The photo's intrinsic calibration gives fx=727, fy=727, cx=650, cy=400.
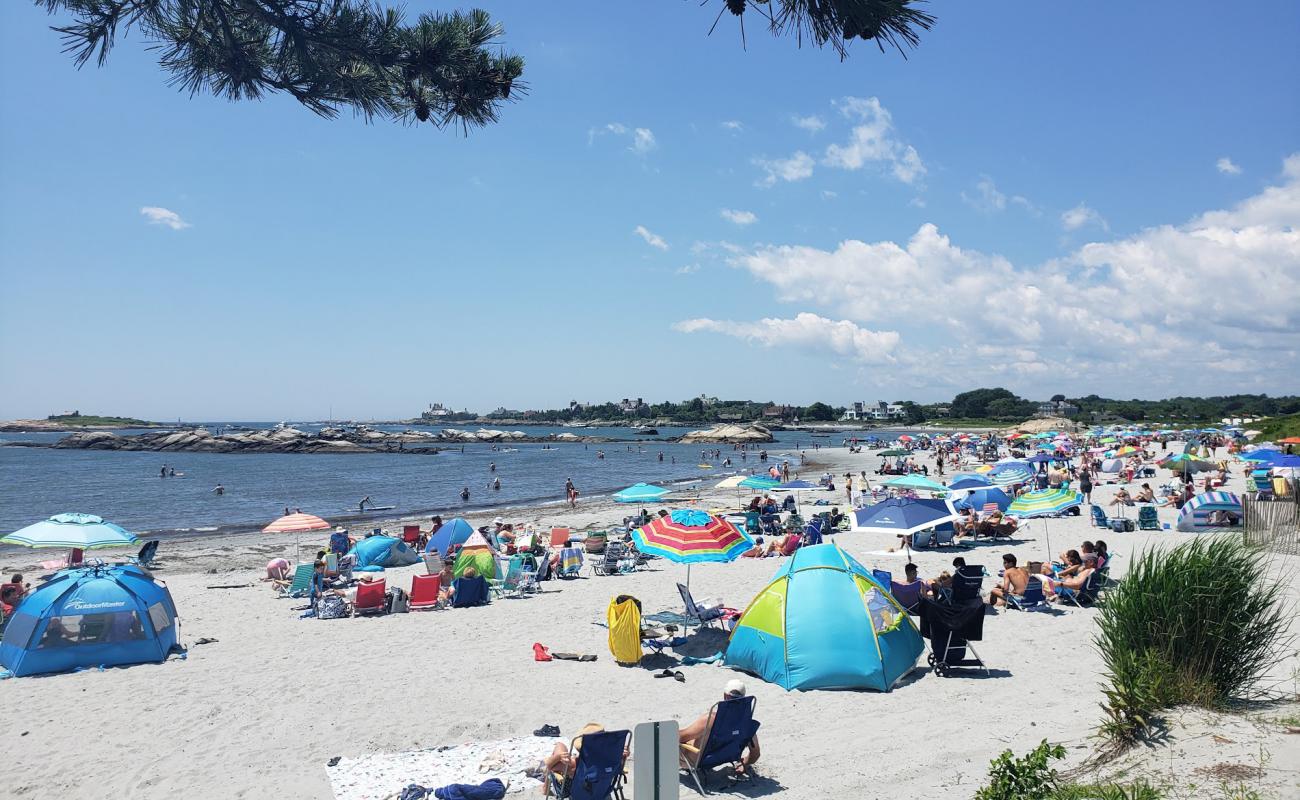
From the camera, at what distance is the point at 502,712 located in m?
Answer: 8.23

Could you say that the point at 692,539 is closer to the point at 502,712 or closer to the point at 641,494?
the point at 502,712

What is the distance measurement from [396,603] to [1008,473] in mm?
19560

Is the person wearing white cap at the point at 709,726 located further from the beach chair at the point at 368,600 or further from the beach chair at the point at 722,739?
the beach chair at the point at 368,600

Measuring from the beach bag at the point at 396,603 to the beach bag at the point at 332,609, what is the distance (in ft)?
2.52

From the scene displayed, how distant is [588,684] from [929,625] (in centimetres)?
431

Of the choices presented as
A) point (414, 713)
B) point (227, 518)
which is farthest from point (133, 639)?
point (227, 518)

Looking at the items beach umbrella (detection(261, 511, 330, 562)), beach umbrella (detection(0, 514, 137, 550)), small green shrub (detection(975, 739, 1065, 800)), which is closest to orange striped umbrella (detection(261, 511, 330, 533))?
beach umbrella (detection(261, 511, 330, 562))

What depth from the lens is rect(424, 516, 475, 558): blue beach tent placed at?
18281 millimetres

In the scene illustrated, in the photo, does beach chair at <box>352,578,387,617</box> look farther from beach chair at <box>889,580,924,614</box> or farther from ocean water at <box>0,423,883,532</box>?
ocean water at <box>0,423,883,532</box>

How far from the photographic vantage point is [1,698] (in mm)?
8969

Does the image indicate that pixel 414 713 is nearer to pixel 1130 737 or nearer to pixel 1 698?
pixel 1 698

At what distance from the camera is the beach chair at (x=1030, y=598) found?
460 inches

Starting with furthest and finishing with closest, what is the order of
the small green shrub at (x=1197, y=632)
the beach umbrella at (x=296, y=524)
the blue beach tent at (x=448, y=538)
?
the blue beach tent at (x=448, y=538) → the beach umbrella at (x=296, y=524) → the small green shrub at (x=1197, y=632)

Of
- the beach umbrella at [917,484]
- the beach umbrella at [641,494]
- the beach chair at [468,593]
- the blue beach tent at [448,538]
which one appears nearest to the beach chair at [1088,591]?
the beach umbrella at [917,484]
